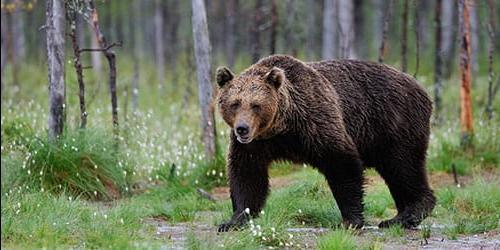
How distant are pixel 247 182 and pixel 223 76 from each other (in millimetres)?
1035

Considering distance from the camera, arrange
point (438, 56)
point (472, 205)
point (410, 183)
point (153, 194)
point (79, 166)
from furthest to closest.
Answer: point (438, 56)
point (153, 194)
point (79, 166)
point (472, 205)
point (410, 183)

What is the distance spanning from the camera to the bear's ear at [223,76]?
727 centimetres

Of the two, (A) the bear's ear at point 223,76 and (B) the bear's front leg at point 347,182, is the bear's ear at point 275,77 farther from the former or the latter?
(B) the bear's front leg at point 347,182

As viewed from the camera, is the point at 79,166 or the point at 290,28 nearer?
the point at 79,166

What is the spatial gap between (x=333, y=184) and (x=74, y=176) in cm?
311

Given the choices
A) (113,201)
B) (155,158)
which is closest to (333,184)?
(113,201)

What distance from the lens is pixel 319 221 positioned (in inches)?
316

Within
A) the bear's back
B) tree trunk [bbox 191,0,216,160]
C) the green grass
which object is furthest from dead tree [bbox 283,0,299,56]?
the bear's back

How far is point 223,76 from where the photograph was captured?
288 inches

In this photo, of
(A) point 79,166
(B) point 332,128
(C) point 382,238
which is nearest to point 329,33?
(A) point 79,166

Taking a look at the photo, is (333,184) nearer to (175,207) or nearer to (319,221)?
(319,221)

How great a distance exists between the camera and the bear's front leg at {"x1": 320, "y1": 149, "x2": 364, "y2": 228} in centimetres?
760

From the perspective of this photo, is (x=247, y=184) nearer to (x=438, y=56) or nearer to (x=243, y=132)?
(x=243, y=132)

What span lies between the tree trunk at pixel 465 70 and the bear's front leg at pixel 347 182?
484 centimetres
